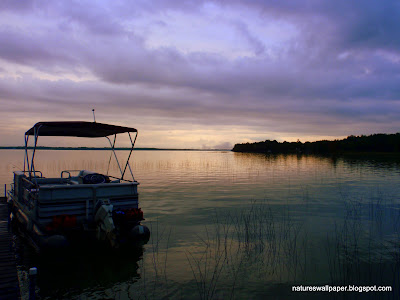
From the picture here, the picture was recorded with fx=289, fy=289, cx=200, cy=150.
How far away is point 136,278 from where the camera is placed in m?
7.74

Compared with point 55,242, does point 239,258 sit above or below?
below

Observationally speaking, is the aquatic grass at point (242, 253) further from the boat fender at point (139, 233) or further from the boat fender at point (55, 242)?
the boat fender at point (55, 242)

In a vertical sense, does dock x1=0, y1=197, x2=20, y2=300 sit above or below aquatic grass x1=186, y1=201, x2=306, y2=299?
above

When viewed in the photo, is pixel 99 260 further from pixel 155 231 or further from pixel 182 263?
pixel 155 231

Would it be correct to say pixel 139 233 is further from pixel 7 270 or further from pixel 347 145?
pixel 347 145

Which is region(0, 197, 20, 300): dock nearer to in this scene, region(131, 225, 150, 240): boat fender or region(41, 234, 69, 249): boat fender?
region(41, 234, 69, 249): boat fender

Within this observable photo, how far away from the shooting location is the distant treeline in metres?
106

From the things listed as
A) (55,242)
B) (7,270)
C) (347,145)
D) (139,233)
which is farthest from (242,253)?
(347,145)

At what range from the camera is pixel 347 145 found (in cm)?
11744

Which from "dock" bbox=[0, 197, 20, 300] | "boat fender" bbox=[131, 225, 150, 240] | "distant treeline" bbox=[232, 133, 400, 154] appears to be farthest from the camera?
"distant treeline" bbox=[232, 133, 400, 154]

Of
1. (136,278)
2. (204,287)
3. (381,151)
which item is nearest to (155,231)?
(136,278)

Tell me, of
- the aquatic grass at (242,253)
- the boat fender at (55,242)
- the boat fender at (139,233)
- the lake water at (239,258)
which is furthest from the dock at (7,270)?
the aquatic grass at (242,253)

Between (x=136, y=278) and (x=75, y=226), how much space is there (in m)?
2.95

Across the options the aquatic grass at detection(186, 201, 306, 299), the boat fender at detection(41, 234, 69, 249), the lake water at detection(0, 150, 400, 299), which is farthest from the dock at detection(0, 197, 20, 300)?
the aquatic grass at detection(186, 201, 306, 299)
